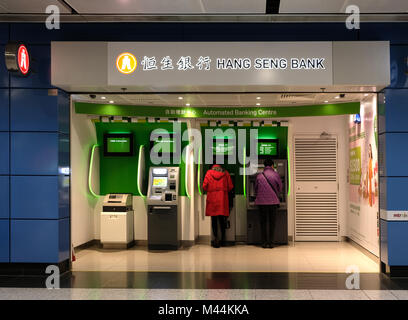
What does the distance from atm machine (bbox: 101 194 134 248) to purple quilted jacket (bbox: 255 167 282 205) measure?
2.30m

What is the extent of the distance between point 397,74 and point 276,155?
3.14 m

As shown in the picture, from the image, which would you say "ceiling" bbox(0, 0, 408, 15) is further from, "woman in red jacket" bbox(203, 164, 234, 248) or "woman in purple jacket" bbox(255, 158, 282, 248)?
"woman in red jacket" bbox(203, 164, 234, 248)

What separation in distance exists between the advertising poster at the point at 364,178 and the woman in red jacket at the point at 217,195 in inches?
85.9

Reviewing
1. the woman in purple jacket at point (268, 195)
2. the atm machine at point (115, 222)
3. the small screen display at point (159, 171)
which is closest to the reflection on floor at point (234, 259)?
the atm machine at point (115, 222)

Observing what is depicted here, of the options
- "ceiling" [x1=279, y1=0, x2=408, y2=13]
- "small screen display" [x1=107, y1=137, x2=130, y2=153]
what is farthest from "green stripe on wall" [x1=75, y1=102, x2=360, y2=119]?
"ceiling" [x1=279, y1=0, x2=408, y2=13]

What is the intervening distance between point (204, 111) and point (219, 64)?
190 centimetres

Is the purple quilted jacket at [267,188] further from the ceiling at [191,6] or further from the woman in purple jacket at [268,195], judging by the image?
the ceiling at [191,6]

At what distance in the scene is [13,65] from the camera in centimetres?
531

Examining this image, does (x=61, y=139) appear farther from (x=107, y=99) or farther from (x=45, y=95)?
(x=107, y=99)

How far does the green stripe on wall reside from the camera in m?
7.12

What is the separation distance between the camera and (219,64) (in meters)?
5.59

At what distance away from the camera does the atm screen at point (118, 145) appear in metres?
8.42
